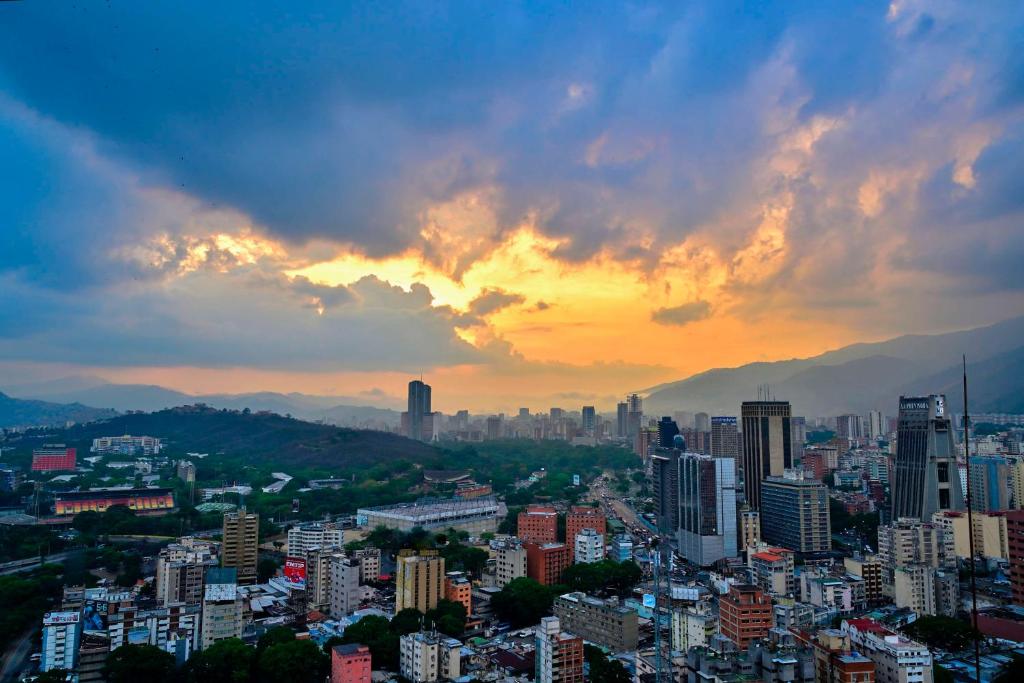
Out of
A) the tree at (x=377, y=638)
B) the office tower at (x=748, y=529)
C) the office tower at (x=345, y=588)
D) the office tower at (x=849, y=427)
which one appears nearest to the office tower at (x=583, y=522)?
the office tower at (x=748, y=529)

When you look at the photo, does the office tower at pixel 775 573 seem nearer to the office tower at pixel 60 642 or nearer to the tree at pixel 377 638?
the tree at pixel 377 638

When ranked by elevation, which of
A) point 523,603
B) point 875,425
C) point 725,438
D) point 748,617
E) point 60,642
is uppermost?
point 875,425

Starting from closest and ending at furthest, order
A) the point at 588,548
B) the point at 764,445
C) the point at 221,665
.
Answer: the point at 221,665
the point at 588,548
the point at 764,445

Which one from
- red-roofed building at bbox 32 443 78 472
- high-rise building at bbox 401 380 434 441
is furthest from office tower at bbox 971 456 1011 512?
high-rise building at bbox 401 380 434 441

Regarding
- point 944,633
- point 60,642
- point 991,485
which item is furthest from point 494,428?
point 60,642

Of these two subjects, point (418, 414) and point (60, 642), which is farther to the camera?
point (418, 414)

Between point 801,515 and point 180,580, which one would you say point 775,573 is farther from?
point 180,580

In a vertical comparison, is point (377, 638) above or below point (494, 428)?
below
